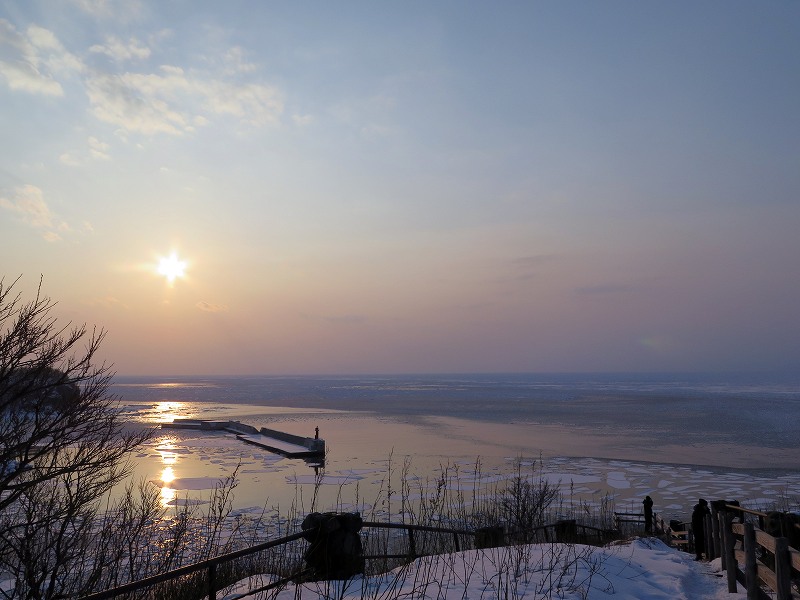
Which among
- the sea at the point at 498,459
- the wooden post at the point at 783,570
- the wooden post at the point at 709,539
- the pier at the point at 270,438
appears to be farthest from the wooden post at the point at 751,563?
the pier at the point at 270,438

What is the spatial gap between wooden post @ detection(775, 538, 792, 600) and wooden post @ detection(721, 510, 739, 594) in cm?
226

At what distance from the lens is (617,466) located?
31281 millimetres

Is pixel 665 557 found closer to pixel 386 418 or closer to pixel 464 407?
pixel 386 418

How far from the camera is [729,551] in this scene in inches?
390

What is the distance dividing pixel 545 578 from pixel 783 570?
9.23 ft

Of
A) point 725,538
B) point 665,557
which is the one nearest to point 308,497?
point 665,557

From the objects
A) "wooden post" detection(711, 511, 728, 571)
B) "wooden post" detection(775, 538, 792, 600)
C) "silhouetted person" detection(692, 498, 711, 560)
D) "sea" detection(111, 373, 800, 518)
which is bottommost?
"sea" detection(111, 373, 800, 518)

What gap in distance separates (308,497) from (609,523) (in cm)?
1042

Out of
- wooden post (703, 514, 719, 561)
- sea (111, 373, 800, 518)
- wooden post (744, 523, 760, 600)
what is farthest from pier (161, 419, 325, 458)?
wooden post (744, 523, 760, 600)

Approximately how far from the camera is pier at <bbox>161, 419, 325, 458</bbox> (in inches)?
1382

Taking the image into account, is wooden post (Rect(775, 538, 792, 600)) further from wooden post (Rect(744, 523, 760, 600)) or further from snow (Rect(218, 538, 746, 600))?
snow (Rect(218, 538, 746, 600))

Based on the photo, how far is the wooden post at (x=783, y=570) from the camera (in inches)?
295

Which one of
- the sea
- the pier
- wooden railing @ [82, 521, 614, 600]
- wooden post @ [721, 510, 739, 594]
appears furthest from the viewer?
the pier

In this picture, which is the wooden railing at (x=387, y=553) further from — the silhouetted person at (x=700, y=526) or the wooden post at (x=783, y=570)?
the wooden post at (x=783, y=570)
